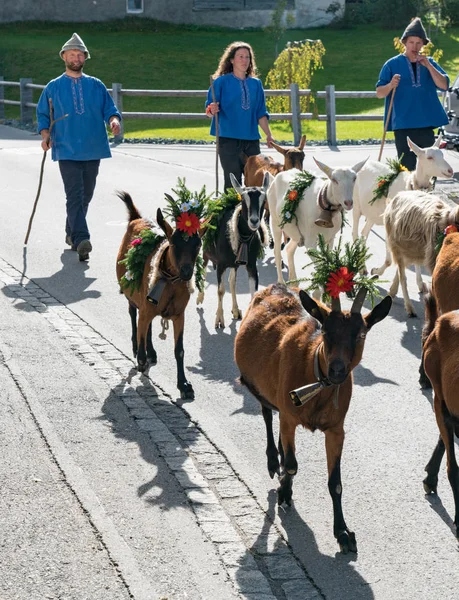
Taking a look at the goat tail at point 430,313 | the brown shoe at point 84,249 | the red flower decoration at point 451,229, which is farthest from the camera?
the brown shoe at point 84,249

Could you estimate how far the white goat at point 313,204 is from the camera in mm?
11172

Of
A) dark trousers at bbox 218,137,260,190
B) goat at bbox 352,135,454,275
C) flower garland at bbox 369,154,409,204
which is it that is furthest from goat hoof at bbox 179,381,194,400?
dark trousers at bbox 218,137,260,190

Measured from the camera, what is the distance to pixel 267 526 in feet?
20.1

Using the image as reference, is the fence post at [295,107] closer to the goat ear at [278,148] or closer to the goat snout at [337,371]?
the goat ear at [278,148]

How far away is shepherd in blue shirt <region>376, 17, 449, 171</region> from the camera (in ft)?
44.1

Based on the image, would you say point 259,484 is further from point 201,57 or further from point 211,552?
point 201,57

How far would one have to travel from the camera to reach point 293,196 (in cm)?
1177

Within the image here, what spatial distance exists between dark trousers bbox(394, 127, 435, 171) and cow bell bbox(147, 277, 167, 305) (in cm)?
611

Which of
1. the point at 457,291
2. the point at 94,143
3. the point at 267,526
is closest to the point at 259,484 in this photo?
the point at 267,526

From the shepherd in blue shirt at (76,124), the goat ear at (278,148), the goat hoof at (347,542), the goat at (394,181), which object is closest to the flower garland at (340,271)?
the goat hoof at (347,542)

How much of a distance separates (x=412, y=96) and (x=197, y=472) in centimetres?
800

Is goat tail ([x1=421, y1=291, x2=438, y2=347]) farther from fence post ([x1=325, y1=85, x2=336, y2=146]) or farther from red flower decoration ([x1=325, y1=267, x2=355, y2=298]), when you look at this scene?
fence post ([x1=325, y1=85, x2=336, y2=146])

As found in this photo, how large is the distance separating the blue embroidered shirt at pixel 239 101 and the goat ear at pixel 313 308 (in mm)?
8958

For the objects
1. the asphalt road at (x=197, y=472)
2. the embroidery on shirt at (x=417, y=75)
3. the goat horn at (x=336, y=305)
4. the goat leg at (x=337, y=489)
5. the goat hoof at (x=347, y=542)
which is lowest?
the asphalt road at (x=197, y=472)
